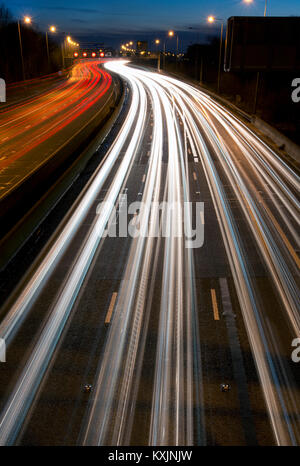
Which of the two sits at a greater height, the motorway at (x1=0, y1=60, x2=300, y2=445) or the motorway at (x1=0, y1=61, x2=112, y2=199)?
the motorway at (x1=0, y1=61, x2=112, y2=199)

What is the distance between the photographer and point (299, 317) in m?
12.1

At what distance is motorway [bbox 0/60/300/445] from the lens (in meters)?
8.64

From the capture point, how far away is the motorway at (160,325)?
8.64 metres

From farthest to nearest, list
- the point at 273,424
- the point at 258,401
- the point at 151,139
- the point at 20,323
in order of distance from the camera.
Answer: the point at 151,139 → the point at 20,323 → the point at 258,401 → the point at 273,424

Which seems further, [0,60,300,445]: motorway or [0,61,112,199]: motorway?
[0,61,112,199]: motorway

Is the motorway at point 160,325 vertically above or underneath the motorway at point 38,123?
underneath

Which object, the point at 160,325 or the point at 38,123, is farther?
the point at 38,123

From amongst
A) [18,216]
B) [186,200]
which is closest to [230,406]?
[18,216]

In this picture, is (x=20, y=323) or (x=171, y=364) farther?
(x=20, y=323)

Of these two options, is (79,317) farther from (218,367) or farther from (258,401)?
(258,401)

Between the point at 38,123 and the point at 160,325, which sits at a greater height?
the point at 38,123

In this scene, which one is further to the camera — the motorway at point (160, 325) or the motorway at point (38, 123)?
the motorway at point (38, 123)

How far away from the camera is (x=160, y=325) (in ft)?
38.7
